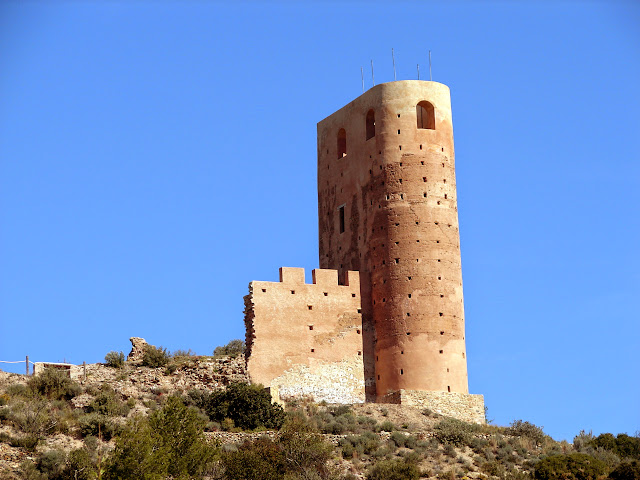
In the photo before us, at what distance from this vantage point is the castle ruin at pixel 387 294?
39.2 metres

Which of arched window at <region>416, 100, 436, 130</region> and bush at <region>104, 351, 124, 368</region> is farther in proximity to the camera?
arched window at <region>416, 100, 436, 130</region>

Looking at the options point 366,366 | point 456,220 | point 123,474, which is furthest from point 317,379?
point 123,474

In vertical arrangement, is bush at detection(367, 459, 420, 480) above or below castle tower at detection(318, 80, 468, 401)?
below

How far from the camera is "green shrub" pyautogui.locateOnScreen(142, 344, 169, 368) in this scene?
37500 mm

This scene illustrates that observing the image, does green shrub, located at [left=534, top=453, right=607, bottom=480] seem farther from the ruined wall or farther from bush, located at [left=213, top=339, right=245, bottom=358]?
bush, located at [left=213, top=339, right=245, bottom=358]

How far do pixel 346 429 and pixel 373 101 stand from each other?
1294 cm

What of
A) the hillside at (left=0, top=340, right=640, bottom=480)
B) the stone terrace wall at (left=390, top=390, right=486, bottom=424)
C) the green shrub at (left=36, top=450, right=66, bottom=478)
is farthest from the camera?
the stone terrace wall at (left=390, top=390, right=486, bottom=424)

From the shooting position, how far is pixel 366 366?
40594 millimetres

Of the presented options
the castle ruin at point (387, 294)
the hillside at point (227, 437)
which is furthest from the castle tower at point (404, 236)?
the hillside at point (227, 437)

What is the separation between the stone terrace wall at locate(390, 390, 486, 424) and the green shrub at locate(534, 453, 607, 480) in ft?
20.4

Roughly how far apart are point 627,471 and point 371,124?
1714 cm

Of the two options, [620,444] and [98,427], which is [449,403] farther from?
[98,427]

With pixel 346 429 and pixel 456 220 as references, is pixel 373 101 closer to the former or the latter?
pixel 456 220

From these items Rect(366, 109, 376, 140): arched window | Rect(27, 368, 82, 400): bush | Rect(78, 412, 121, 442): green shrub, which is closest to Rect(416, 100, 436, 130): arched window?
Rect(366, 109, 376, 140): arched window
